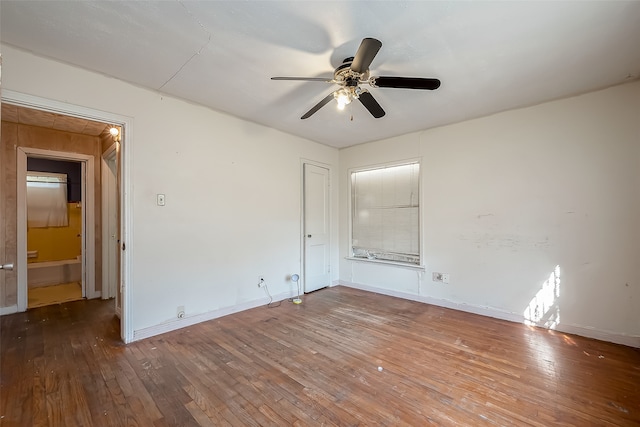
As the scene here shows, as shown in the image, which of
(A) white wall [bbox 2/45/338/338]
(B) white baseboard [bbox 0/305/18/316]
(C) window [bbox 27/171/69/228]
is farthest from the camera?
(C) window [bbox 27/171/69/228]

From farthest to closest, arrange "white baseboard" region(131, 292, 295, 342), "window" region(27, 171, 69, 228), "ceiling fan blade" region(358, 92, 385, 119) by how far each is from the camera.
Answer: "window" region(27, 171, 69, 228) < "white baseboard" region(131, 292, 295, 342) < "ceiling fan blade" region(358, 92, 385, 119)

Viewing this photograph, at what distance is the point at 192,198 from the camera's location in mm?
3195

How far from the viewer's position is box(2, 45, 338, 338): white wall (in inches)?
102

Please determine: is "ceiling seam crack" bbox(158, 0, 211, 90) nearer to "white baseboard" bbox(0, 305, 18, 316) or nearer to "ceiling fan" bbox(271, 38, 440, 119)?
"ceiling fan" bbox(271, 38, 440, 119)

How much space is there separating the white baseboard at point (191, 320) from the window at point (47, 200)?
13.3ft

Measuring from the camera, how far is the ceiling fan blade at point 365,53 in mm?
1699

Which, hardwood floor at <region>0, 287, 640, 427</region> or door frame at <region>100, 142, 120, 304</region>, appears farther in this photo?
door frame at <region>100, 142, 120, 304</region>

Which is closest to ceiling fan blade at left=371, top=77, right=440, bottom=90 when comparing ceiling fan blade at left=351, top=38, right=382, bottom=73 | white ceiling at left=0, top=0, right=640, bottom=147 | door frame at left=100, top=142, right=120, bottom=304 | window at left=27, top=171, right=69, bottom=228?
ceiling fan blade at left=351, top=38, right=382, bottom=73

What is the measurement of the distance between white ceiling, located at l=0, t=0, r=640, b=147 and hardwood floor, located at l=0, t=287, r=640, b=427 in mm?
2592

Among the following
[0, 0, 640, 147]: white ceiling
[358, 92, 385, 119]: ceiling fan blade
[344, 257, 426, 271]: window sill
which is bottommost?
[344, 257, 426, 271]: window sill

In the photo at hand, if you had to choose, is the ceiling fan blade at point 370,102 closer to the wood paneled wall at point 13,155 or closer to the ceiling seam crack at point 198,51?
the ceiling seam crack at point 198,51

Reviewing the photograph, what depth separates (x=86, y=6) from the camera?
68.7 inches

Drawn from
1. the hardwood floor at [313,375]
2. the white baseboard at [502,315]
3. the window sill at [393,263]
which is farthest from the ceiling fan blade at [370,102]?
the white baseboard at [502,315]

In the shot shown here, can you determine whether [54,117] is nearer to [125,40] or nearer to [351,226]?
[125,40]
